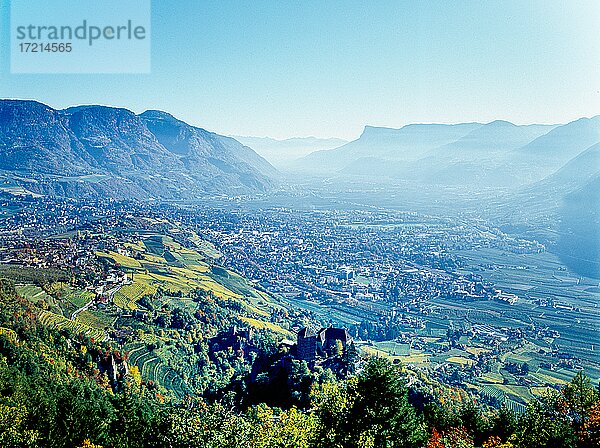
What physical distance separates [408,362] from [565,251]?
227 feet

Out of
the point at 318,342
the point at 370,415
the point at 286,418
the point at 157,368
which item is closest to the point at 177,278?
the point at 157,368

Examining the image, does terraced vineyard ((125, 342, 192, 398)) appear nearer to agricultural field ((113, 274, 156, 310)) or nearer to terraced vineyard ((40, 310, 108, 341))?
terraced vineyard ((40, 310, 108, 341))

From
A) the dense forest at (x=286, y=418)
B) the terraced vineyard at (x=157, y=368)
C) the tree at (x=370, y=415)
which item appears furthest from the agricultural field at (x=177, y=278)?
the tree at (x=370, y=415)

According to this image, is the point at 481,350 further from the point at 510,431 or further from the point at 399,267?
the point at 399,267

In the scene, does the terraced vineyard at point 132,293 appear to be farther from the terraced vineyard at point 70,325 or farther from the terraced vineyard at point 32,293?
the terraced vineyard at point 70,325

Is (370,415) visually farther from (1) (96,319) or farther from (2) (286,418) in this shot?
(1) (96,319)

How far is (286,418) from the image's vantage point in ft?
47.8

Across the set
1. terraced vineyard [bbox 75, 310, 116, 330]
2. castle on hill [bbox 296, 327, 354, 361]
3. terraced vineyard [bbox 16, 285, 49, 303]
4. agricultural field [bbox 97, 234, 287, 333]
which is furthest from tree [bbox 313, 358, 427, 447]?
agricultural field [bbox 97, 234, 287, 333]

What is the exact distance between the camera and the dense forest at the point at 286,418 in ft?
41.6

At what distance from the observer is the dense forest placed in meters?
12.7

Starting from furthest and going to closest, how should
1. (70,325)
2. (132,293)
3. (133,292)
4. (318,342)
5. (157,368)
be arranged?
(133,292), (132,293), (70,325), (157,368), (318,342)

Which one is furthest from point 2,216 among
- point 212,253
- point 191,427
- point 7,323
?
point 191,427

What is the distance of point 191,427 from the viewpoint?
39.8ft

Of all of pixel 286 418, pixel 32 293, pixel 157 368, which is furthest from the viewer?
pixel 32 293
